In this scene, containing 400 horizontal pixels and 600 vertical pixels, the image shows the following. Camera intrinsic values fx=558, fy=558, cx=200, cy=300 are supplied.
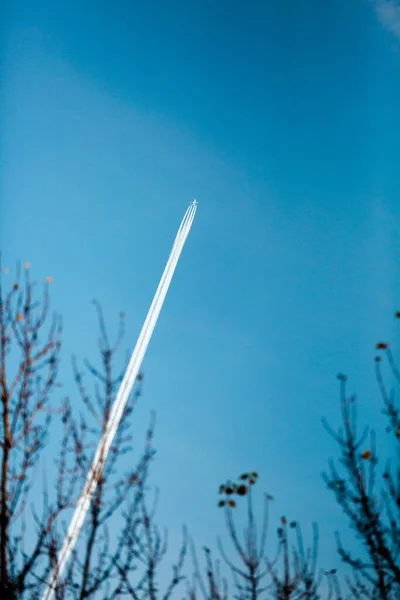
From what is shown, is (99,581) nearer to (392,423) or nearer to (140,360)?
(140,360)

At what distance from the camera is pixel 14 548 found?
8.41 meters

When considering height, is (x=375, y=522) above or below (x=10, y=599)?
above

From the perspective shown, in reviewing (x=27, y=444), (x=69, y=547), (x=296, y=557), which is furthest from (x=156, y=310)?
(x=296, y=557)

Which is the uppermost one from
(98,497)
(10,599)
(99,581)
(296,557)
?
(296,557)

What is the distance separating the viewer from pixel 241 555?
429 inches

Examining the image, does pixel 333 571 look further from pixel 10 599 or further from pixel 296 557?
pixel 10 599

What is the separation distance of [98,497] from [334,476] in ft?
12.1

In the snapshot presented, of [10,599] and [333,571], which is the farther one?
[333,571]

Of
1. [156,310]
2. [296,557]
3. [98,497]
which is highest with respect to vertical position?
[156,310]

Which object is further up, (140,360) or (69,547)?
(140,360)

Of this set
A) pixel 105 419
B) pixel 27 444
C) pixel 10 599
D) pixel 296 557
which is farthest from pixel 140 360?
pixel 296 557

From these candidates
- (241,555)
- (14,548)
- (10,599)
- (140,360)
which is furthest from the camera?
(241,555)

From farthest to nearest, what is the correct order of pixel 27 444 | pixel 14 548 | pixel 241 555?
1. pixel 241 555
2. pixel 27 444
3. pixel 14 548

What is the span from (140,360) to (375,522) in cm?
465
